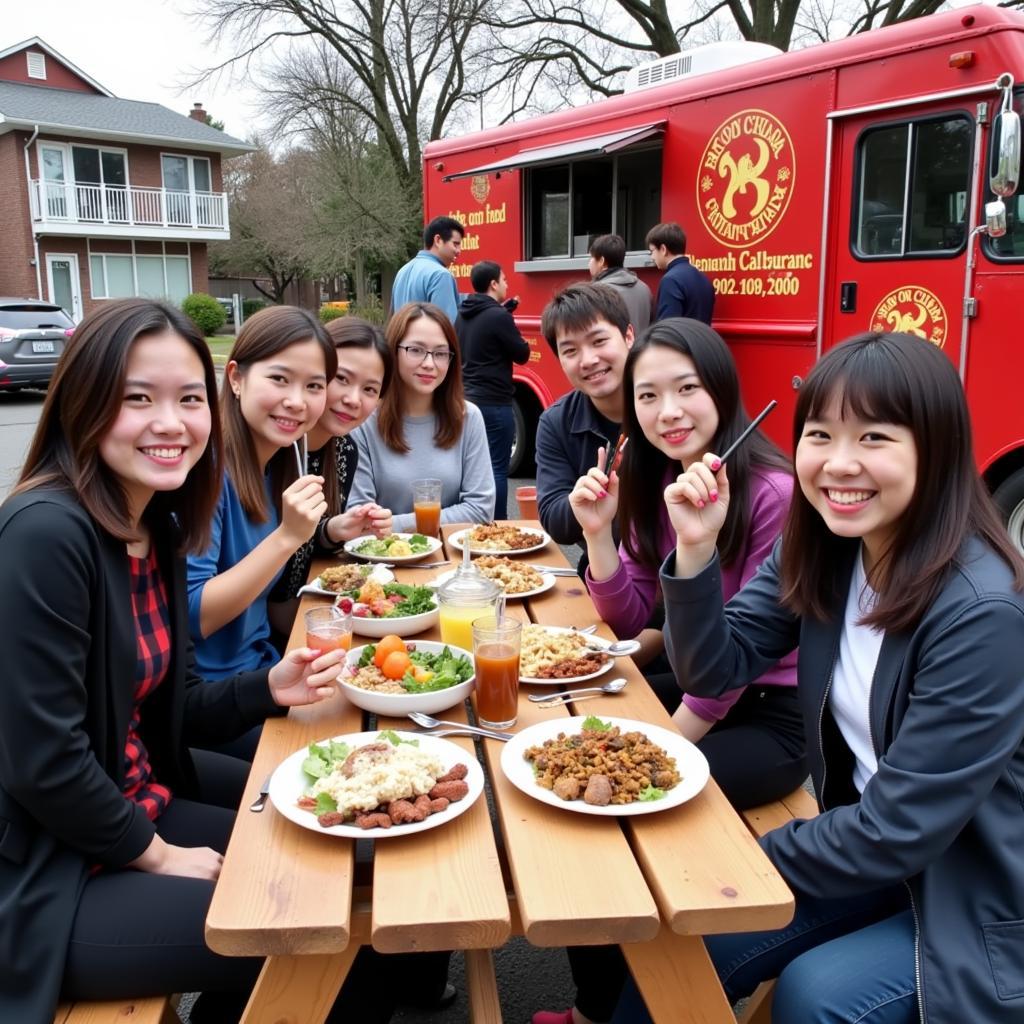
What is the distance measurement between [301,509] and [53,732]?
0.86m

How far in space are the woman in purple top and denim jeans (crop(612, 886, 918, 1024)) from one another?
15.7 inches

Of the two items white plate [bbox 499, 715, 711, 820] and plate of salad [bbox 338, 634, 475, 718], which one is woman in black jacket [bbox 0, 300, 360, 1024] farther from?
white plate [bbox 499, 715, 711, 820]

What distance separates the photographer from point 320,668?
202 centimetres

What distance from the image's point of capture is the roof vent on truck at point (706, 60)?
6289 millimetres

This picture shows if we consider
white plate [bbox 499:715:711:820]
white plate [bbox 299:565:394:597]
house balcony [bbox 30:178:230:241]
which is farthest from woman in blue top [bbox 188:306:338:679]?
house balcony [bbox 30:178:230:241]

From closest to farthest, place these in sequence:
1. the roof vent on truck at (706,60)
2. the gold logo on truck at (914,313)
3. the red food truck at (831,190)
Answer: the red food truck at (831,190), the gold logo on truck at (914,313), the roof vent on truck at (706,60)

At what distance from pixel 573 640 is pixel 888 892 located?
88 cm

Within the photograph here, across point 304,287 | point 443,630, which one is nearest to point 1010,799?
point 443,630

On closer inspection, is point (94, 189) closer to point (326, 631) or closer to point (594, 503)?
point (594, 503)

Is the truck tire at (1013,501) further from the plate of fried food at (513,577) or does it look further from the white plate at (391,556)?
the white plate at (391,556)

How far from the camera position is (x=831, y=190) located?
545 centimetres

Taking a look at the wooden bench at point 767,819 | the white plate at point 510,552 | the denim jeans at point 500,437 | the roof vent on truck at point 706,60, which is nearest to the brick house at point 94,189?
the denim jeans at point 500,437

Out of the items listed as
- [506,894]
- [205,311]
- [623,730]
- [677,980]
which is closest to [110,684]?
[506,894]

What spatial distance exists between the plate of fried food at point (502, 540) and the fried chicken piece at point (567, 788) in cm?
161
